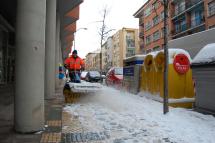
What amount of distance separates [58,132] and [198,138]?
2609 millimetres

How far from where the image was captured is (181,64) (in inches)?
394

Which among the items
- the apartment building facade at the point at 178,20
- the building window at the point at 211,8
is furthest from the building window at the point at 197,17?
the building window at the point at 211,8

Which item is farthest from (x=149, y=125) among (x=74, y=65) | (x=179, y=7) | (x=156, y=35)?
(x=156, y=35)

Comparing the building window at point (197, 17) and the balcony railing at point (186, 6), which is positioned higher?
the balcony railing at point (186, 6)

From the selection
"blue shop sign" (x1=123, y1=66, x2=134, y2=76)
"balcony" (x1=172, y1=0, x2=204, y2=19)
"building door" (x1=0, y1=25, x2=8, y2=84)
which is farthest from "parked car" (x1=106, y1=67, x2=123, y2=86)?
"balcony" (x1=172, y1=0, x2=204, y2=19)

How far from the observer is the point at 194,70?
28.0 feet

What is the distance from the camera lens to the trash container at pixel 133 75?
13.7m

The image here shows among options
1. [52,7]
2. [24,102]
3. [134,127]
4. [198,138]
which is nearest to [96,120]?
[134,127]

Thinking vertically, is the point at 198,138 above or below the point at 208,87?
below

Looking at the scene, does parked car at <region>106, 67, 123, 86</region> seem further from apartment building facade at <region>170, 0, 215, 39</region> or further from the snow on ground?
apartment building facade at <region>170, 0, 215, 39</region>

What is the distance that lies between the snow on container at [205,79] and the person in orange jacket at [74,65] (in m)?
4.31

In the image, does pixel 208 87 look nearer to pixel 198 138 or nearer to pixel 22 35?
pixel 198 138

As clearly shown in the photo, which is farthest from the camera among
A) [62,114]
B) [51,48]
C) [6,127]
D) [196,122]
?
[51,48]

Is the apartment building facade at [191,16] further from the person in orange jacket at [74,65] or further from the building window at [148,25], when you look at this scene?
the person in orange jacket at [74,65]
